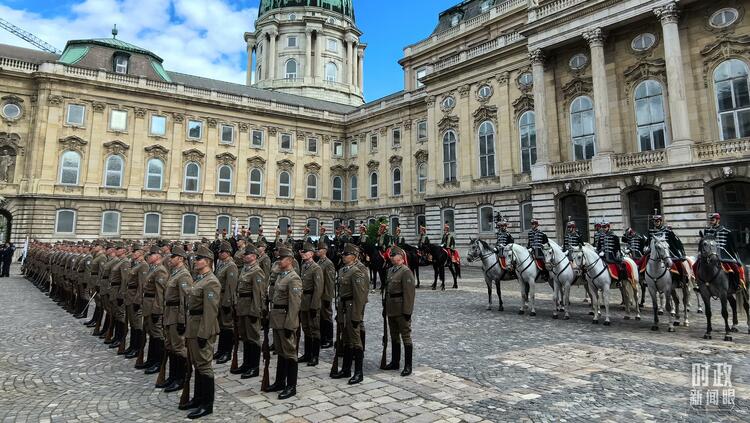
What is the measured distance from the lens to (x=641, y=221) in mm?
21797

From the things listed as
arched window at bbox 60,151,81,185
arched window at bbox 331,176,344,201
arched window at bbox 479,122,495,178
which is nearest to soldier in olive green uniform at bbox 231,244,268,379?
arched window at bbox 479,122,495,178

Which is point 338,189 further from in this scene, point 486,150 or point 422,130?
point 486,150

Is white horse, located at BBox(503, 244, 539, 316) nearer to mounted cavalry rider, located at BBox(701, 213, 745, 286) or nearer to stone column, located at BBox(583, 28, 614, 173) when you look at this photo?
mounted cavalry rider, located at BBox(701, 213, 745, 286)

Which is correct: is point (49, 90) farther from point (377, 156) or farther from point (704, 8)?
point (704, 8)

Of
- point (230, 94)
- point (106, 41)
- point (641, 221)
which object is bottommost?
point (641, 221)

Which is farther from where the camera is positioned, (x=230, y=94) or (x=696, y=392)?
(x=230, y=94)

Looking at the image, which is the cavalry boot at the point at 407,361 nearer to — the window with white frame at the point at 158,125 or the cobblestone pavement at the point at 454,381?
the cobblestone pavement at the point at 454,381

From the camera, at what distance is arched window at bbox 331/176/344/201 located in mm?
44781

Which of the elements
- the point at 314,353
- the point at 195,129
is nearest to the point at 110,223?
the point at 195,129

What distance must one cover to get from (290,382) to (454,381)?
94.8 inches

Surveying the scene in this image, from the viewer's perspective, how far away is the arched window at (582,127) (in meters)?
24.6

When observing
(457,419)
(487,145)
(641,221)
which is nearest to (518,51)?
(487,145)

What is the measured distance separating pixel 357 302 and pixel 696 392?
4810 millimetres

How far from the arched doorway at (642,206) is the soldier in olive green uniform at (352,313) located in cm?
2040
